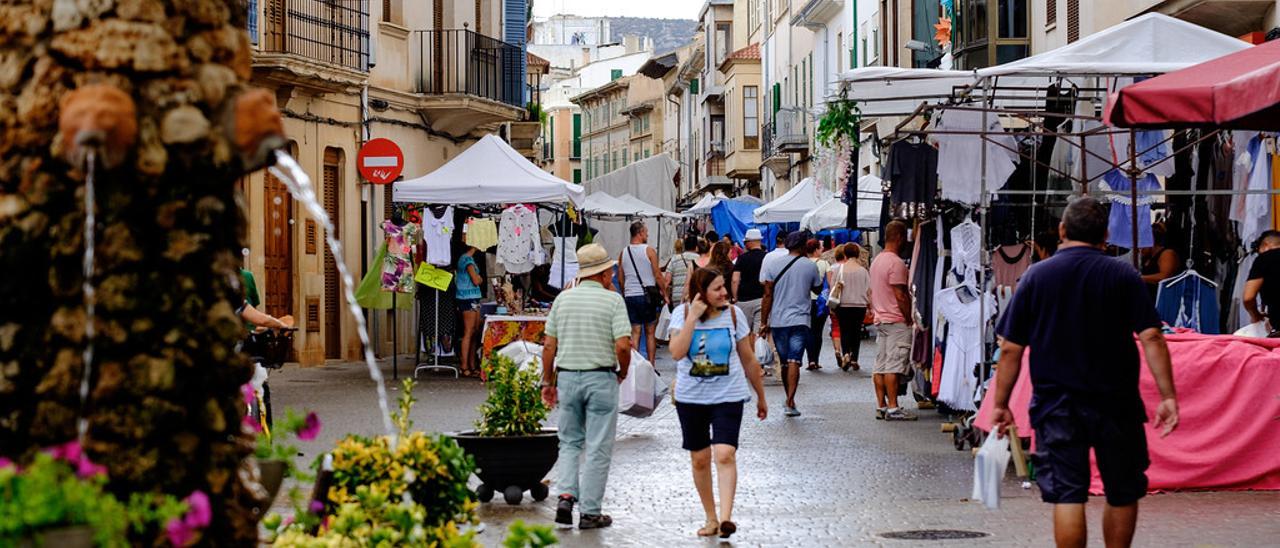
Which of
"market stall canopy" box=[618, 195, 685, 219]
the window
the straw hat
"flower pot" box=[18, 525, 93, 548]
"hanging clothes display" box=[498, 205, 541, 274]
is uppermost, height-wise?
the window

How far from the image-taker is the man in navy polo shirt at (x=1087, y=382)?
7.72 meters

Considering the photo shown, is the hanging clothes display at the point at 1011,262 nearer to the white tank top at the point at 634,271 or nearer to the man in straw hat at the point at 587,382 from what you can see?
the man in straw hat at the point at 587,382

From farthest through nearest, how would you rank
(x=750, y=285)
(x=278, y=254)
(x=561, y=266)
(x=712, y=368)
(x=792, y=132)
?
(x=792, y=132), (x=561, y=266), (x=278, y=254), (x=750, y=285), (x=712, y=368)

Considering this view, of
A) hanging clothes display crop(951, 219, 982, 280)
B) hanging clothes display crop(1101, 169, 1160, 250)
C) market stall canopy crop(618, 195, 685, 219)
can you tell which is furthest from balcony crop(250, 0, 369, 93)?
hanging clothes display crop(1101, 169, 1160, 250)

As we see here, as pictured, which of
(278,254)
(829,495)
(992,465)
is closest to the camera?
(992,465)

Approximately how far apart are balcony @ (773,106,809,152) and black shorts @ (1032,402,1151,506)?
48953 mm

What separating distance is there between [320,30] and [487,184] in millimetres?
4308

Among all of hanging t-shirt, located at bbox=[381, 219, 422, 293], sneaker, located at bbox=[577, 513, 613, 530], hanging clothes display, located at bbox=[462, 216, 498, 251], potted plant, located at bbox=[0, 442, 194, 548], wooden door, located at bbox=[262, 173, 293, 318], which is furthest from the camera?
wooden door, located at bbox=[262, 173, 293, 318]

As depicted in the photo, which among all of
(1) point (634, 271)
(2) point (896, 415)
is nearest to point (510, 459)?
(2) point (896, 415)

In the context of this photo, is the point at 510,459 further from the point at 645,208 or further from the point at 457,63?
the point at 645,208

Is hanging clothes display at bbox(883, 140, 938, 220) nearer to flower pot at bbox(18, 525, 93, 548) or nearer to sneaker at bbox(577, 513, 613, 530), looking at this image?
sneaker at bbox(577, 513, 613, 530)

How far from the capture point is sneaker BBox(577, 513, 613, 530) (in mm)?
10367

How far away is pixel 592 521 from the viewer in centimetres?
1038

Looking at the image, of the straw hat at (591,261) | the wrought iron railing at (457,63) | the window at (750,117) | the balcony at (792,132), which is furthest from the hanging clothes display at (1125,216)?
the window at (750,117)
